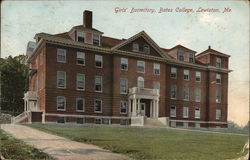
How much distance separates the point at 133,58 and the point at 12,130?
12411 mm

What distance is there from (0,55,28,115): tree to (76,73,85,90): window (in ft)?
10.2

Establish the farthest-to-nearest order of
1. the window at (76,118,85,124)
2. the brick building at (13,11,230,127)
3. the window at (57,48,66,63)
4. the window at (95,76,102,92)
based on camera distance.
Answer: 1. the window at (95,76,102,92)
2. the window at (76,118,85,124)
3. the window at (57,48,66,63)
4. the brick building at (13,11,230,127)

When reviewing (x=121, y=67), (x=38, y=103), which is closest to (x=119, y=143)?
(x=38, y=103)

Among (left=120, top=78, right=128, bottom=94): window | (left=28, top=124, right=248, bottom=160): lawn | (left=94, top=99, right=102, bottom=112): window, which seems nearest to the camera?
(left=28, top=124, right=248, bottom=160): lawn

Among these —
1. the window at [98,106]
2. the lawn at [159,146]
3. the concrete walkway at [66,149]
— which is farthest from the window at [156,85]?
the concrete walkway at [66,149]

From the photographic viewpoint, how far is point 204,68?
22047mm

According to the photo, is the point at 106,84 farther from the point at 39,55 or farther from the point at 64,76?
the point at 39,55

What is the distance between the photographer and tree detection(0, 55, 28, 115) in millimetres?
13609

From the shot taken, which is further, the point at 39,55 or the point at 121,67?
the point at 121,67

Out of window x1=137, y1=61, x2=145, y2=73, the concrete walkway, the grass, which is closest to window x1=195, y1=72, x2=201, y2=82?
window x1=137, y1=61, x2=145, y2=73

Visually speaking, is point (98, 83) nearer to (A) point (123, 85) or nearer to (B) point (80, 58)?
(B) point (80, 58)

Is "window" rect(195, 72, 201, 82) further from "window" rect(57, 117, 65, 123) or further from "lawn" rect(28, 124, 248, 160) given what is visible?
"lawn" rect(28, 124, 248, 160)

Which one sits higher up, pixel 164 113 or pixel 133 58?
pixel 133 58

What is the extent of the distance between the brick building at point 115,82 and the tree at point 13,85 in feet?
1.70
